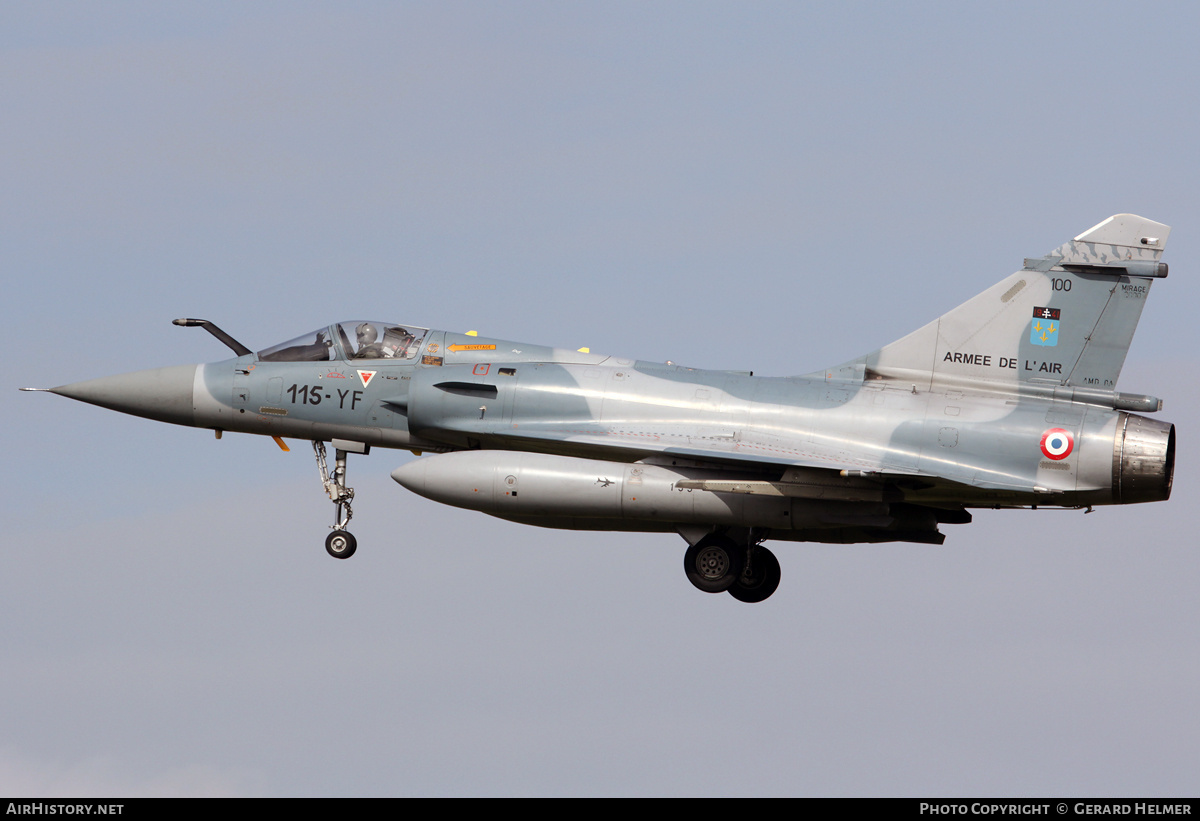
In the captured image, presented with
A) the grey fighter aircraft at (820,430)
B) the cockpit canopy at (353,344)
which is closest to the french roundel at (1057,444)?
the grey fighter aircraft at (820,430)

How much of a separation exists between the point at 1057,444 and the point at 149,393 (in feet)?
40.4

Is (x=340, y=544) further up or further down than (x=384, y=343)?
further down

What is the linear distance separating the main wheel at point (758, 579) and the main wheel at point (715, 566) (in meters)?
0.44

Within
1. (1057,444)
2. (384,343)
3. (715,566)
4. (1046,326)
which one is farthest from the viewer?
(384,343)

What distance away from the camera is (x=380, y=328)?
22.9 m

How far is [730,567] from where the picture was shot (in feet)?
71.2

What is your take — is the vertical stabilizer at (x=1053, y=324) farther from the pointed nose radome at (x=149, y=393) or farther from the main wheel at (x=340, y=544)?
the pointed nose radome at (x=149, y=393)

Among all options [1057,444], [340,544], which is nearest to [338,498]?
[340,544]

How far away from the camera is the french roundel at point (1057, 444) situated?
19.9 m

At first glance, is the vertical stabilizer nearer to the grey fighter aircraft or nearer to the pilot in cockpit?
the grey fighter aircraft

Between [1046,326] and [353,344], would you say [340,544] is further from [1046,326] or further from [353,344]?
[1046,326]

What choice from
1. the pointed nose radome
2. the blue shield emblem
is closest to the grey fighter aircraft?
the blue shield emblem
